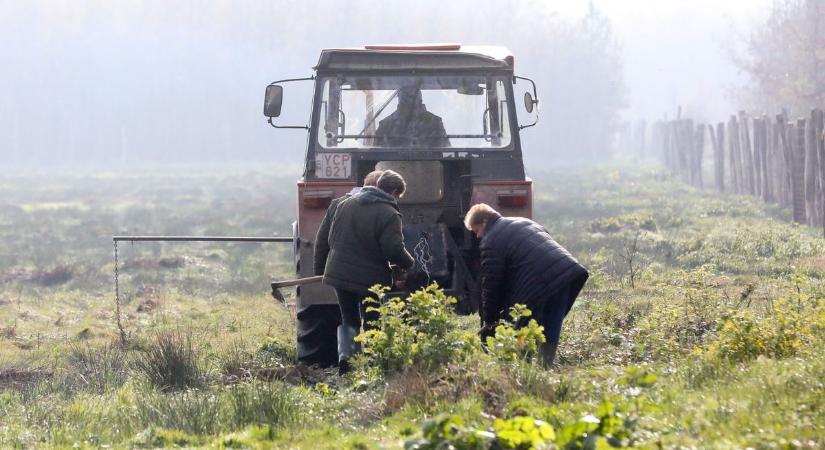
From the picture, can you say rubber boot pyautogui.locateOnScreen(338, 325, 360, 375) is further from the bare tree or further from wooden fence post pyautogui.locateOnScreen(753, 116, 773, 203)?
the bare tree

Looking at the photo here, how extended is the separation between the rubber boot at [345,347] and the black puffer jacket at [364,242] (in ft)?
1.13

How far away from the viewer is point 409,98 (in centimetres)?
1014

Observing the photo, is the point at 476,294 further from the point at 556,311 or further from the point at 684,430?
the point at 684,430

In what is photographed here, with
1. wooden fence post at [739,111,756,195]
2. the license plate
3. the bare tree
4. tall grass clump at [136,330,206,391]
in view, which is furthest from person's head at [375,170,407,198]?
the bare tree

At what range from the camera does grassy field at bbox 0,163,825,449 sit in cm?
585

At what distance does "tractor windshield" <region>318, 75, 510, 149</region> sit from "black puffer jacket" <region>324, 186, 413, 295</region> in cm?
164

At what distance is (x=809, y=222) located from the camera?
2036cm

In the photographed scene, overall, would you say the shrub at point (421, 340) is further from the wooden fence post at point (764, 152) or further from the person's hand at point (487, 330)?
the wooden fence post at point (764, 152)

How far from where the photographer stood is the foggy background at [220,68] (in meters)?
84.6

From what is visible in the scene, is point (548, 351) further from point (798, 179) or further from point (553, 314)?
point (798, 179)

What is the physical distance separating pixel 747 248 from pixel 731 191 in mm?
16880

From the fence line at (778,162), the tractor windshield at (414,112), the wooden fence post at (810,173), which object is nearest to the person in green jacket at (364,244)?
the tractor windshield at (414,112)

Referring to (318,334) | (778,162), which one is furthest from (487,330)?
(778,162)

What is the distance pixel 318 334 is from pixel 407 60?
240cm
